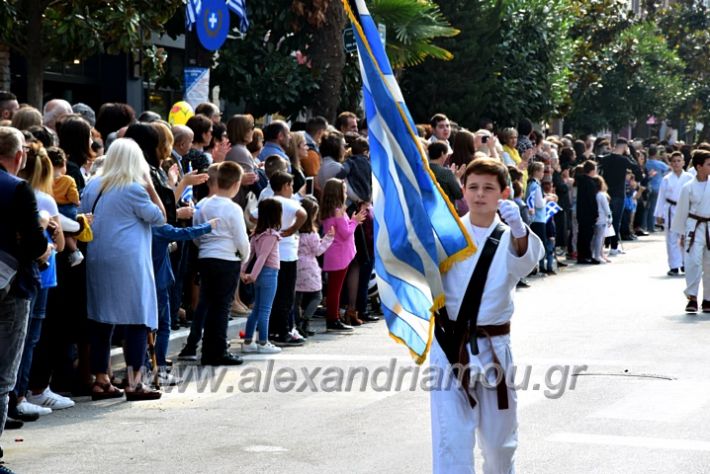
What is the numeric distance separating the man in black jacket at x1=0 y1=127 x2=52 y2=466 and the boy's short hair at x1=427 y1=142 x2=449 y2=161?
7.33 m

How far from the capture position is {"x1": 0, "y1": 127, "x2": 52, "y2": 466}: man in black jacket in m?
7.41

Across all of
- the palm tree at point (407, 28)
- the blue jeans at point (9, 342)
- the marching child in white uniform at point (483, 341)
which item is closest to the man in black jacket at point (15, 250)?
the blue jeans at point (9, 342)

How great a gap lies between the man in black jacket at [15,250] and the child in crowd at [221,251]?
139 inches

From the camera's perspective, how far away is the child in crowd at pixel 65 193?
30.7 feet

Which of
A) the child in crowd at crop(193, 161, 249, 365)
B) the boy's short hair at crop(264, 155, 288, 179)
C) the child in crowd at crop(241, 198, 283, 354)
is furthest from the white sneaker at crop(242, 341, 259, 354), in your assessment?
the boy's short hair at crop(264, 155, 288, 179)

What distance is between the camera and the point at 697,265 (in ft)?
49.8

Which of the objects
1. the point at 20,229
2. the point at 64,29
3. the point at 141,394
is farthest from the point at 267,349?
the point at 20,229

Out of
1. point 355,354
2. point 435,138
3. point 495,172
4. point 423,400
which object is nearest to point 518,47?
point 435,138

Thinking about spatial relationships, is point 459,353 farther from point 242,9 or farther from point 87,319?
point 242,9

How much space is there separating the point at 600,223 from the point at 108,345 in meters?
13.4

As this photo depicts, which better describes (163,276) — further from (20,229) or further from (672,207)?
(672,207)

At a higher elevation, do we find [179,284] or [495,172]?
[495,172]

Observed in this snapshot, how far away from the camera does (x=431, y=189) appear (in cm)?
644

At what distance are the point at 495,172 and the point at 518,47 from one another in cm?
2157
